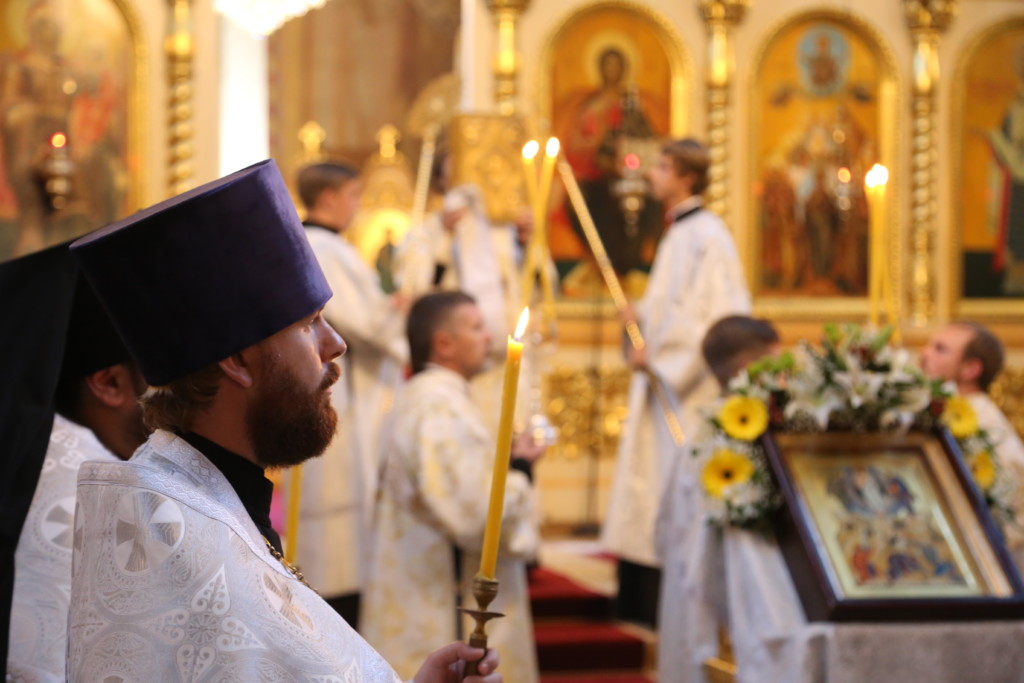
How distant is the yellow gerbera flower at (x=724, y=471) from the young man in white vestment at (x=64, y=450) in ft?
5.19

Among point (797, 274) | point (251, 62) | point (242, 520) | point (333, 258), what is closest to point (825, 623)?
point (242, 520)

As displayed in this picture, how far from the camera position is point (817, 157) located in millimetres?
9820

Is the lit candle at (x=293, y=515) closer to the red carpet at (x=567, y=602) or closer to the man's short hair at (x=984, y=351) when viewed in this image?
the man's short hair at (x=984, y=351)

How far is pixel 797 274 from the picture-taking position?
9789 mm

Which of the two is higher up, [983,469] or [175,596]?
[983,469]

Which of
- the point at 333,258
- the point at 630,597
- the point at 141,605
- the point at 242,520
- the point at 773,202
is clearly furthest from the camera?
the point at 773,202

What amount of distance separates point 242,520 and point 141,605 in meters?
0.20

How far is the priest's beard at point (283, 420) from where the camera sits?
1821 mm

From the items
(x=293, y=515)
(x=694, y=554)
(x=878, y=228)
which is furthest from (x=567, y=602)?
(x=293, y=515)

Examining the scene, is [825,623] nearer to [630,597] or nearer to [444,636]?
[444,636]

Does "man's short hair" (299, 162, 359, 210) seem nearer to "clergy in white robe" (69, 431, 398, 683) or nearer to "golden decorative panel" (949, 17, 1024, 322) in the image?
"clergy in white robe" (69, 431, 398, 683)

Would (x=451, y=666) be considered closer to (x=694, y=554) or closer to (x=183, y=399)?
(x=183, y=399)

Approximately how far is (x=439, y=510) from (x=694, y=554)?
28.7 inches

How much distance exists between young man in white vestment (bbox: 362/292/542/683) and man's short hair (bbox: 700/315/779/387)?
0.85 m
